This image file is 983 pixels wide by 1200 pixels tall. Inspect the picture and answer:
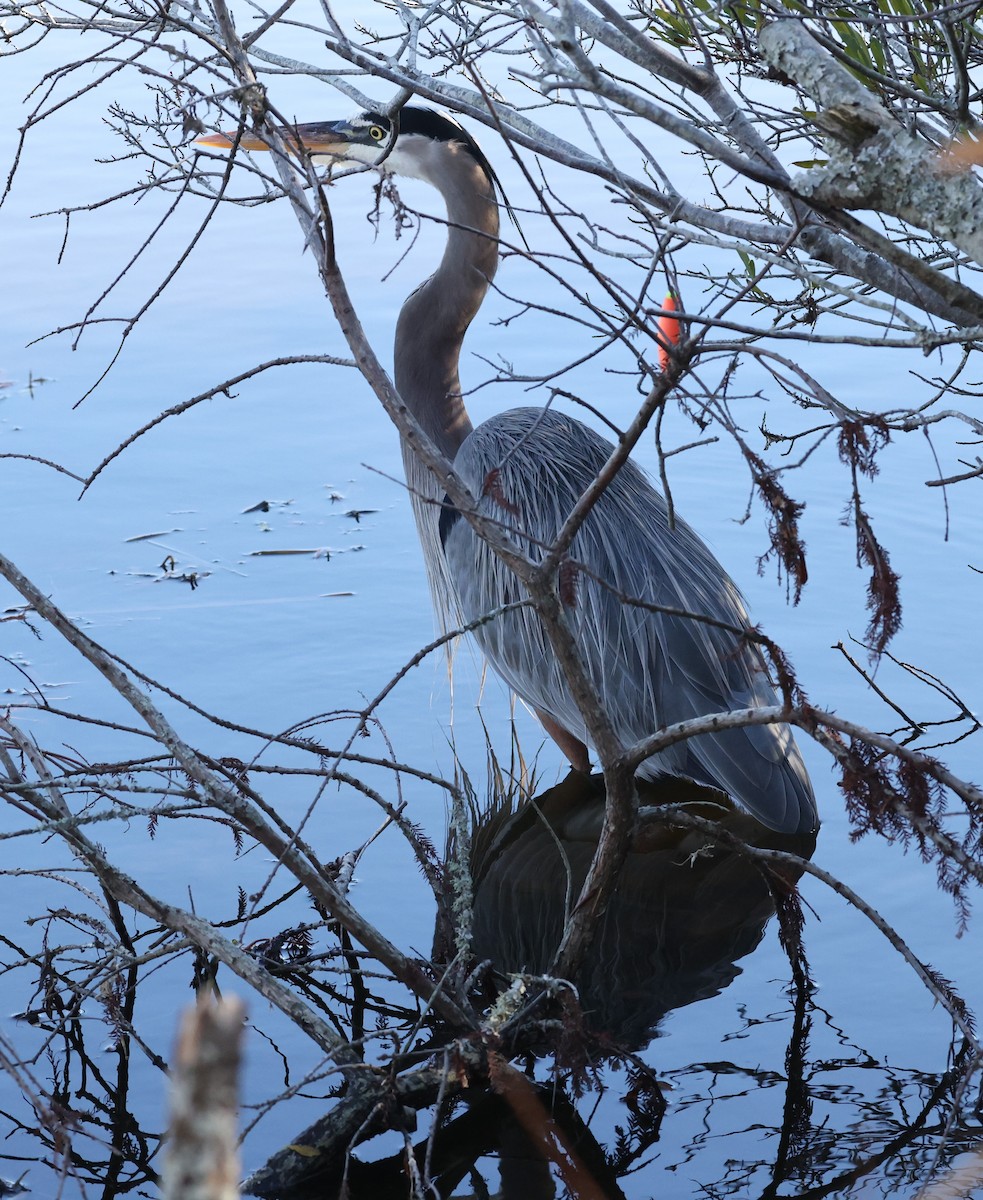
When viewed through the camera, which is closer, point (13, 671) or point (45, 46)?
point (13, 671)

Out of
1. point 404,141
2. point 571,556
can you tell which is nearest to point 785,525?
point 571,556

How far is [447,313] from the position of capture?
4.64 metres

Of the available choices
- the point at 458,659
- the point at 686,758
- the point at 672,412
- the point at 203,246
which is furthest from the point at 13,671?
the point at 203,246

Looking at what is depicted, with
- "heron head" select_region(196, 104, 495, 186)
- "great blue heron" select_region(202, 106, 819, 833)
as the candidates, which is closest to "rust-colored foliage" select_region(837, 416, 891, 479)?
"great blue heron" select_region(202, 106, 819, 833)

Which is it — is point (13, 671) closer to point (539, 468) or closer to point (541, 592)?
point (539, 468)

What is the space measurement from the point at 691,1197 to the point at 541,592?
119 centimetres

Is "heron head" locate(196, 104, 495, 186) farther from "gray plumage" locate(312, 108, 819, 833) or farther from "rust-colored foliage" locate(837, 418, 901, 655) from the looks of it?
"rust-colored foliage" locate(837, 418, 901, 655)

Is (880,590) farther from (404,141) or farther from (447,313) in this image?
(404,141)

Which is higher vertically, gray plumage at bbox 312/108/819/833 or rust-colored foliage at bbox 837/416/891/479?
gray plumage at bbox 312/108/819/833

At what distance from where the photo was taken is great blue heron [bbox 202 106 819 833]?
152 inches

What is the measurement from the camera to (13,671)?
461 centimetres

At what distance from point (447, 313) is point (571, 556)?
3.42ft

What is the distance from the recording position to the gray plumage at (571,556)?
3.85 m

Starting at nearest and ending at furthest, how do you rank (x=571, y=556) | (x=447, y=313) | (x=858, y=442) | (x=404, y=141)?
(x=858, y=442), (x=571, y=556), (x=447, y=313), (x=404, y=141)
